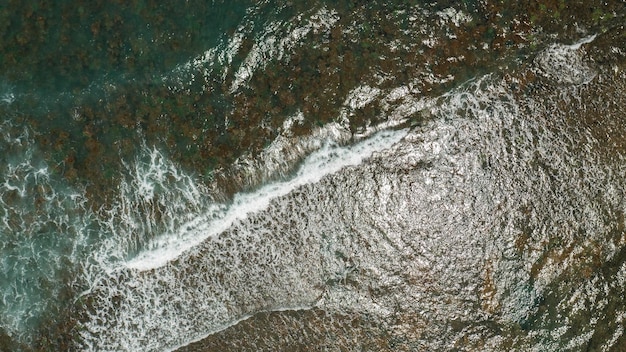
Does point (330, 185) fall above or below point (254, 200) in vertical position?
below

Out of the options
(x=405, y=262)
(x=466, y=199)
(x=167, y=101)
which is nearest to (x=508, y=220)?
(x=466, y=199)

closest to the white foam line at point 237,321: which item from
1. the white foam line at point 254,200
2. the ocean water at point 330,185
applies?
the ocean water at point 330,185

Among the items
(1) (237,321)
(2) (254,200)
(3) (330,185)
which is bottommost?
(1) (237,321)

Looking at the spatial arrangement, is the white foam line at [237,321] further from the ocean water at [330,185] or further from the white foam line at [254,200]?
the white foam line at [254,200]

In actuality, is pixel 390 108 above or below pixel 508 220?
above

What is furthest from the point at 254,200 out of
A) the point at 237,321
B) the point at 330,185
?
the point at 237,321

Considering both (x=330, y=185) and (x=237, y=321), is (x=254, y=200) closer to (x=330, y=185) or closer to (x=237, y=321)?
(x=330, y=185)

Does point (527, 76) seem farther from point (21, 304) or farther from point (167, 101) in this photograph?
point (21, 304)
